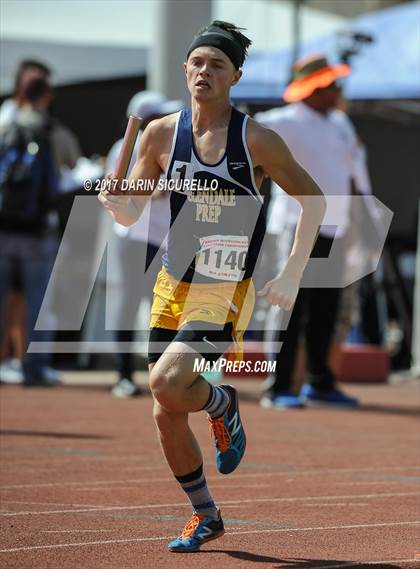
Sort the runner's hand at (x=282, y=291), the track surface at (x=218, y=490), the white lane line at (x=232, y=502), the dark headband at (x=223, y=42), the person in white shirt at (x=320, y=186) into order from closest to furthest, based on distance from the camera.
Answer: the track surface at (x=218, y=490), the runner's hand at (x=282, y=291), the dark headband at (x=223, y=42), the white lane line at (x=232, y=502), the person in white shirt at (x=320, y=186)

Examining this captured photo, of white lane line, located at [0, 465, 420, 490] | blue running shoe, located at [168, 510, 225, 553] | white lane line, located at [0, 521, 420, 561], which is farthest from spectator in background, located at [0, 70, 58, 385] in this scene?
blue running shoe, located at [168, 510, 225, 553]

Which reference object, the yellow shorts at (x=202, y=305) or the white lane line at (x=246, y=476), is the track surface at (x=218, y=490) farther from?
the yellow shorts at (x=202, y=305)

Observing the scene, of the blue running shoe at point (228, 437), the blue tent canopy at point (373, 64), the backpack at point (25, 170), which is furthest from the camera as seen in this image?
the blue tent canopy at point (373, 64)

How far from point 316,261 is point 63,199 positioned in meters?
3.84

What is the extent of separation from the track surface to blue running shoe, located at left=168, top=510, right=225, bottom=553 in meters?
0.05

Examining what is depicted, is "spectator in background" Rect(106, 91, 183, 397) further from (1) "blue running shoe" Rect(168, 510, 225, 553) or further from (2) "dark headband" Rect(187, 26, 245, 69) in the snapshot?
(1) "blue running shoe" Rect(168, 510, 225, 553)

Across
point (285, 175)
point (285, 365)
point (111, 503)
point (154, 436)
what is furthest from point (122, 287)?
point (285, 175)

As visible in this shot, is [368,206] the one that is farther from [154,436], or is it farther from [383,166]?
[383,166]

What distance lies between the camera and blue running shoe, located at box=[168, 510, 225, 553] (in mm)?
5094

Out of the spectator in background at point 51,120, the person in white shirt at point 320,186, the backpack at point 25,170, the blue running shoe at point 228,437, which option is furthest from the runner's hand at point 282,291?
the spectator in background at point 51,120

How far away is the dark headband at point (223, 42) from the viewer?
541 centimetres

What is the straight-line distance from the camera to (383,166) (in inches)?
617

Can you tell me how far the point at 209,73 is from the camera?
5355 millimetres

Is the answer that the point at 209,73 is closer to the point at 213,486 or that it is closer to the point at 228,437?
the point at 228,437
